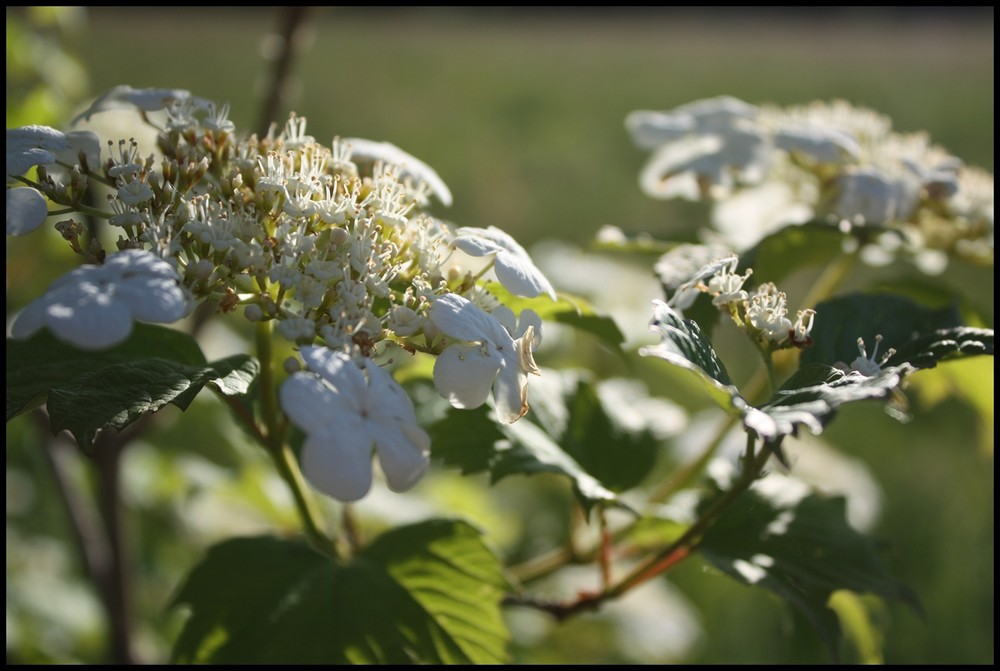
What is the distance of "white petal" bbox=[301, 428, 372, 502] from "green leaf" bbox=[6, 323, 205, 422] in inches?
13.9

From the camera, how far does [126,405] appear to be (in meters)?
0.78

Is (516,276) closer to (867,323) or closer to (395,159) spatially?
(395,159)

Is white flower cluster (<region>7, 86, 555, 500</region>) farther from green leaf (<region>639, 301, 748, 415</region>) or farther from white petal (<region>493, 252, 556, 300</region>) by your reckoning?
green leaf (<region>639, 301, 748, 415</region>)

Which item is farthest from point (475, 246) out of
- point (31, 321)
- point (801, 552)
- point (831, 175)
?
point (831, 175)

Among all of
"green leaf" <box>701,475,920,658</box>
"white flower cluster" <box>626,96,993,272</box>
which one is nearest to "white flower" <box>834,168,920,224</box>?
"white flower cluster" <box>626,96,993,272</box>

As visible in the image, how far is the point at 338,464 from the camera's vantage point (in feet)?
2.23

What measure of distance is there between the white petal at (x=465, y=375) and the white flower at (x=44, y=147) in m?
0.42

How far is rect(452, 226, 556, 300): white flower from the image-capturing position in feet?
2.74

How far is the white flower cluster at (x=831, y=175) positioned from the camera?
1169 millimetres

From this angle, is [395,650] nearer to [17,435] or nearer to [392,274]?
[392,274]

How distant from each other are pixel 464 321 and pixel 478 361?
0.11 ft

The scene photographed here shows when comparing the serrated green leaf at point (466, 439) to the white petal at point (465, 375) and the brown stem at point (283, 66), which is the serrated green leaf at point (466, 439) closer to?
the white petal at point (465, 375)

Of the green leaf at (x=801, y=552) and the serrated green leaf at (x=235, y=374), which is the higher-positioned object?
the serrated green leaf at (x=235, y=374)

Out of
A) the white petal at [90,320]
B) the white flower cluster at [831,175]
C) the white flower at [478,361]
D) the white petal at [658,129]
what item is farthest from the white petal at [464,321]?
the white petal at [658,129]
